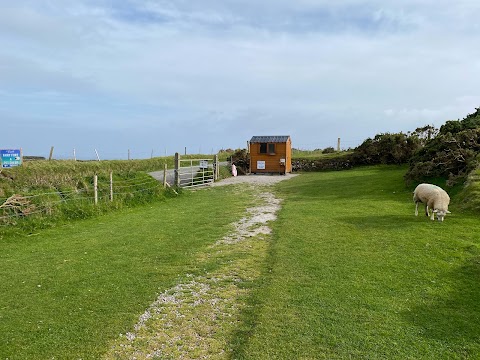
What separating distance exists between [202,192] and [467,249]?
15306mm

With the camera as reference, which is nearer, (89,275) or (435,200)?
(89,275)

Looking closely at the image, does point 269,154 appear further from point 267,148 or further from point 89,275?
point 89,275

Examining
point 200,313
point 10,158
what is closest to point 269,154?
point 10,158

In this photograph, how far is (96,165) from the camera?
20891mm

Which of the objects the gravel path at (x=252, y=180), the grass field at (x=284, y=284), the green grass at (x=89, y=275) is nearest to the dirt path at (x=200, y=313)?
the grass field at (x=284, y=284)

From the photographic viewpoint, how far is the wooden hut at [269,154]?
110 feet

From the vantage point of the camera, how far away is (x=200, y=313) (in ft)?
19.2

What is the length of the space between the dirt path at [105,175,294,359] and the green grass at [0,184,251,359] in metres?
0.27

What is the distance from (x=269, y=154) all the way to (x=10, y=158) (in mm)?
20744

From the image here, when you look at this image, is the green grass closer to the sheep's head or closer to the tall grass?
the tall grass

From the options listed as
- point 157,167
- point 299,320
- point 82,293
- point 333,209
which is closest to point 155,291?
point 82,293

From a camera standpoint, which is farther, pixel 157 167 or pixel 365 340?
pixel 157 167

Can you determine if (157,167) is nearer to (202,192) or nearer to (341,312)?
(202,192)

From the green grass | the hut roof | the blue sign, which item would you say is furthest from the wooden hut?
the blue sign
